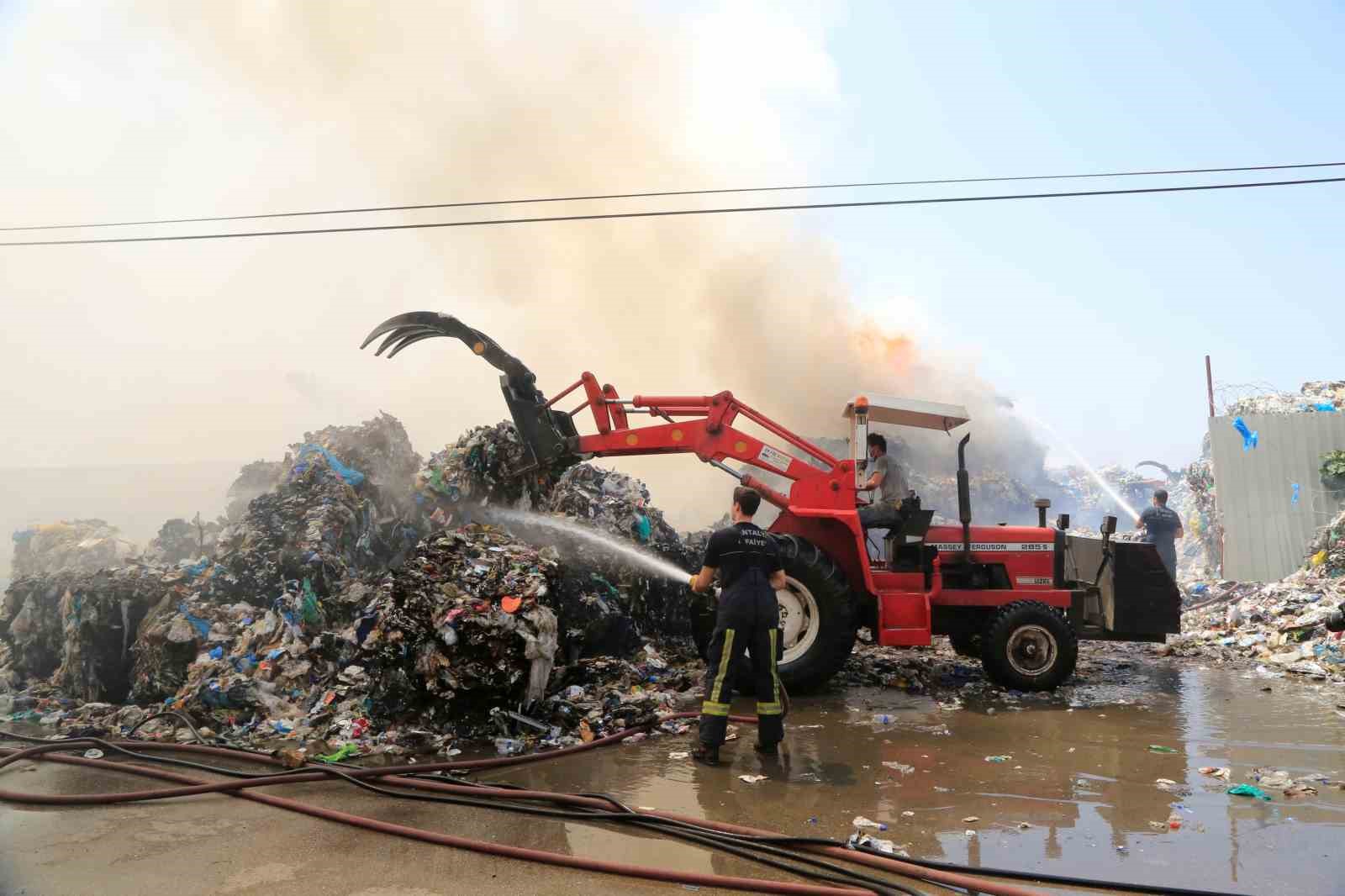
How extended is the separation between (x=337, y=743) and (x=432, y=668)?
2.33ft

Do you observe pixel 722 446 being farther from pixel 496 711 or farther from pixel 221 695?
pixel 221 695

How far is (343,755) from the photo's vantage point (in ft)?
17.8

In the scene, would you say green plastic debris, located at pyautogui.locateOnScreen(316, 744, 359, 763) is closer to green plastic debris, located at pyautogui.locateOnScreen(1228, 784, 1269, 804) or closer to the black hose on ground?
the black hose on ground

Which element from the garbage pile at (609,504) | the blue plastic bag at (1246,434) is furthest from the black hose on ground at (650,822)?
the blue plastic bag at (1246,434)

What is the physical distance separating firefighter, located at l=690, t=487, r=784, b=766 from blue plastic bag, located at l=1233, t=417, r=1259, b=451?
11.6 m

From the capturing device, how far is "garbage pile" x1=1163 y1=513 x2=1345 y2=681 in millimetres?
8461

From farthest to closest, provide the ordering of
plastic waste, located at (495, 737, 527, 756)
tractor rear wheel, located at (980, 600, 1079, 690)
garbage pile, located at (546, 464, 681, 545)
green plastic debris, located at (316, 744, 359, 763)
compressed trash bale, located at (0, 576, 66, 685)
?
garbage pile, located at (546, 464, 681, 545) < compressed trash bale, located at (0, 576, 66, 685) < tractor rear wheel, located at (980, 600, 1079, 690) < plastic waste, located at (495, 737, 527, 756) < green plastic debris, located at (316, 744, 359, 763)

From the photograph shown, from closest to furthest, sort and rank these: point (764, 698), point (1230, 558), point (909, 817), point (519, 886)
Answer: point (519, 886) < point (909, 817) < point (764, 698) < point (1230, 558)

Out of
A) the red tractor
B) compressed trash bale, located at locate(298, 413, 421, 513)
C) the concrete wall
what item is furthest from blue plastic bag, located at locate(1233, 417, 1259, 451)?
compressed trash bale, located at locate(298, 413, 421, 513)

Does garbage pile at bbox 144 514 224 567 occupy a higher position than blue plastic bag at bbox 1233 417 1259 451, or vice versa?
blue plastic bag at bbox 1233 417 1259 451

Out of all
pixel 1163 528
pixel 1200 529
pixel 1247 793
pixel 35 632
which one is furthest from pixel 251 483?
pixel 1200 529

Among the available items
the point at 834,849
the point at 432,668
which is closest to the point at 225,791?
the point at 432,668

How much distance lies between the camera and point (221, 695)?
6.29 metres

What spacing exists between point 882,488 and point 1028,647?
1.72 metres
